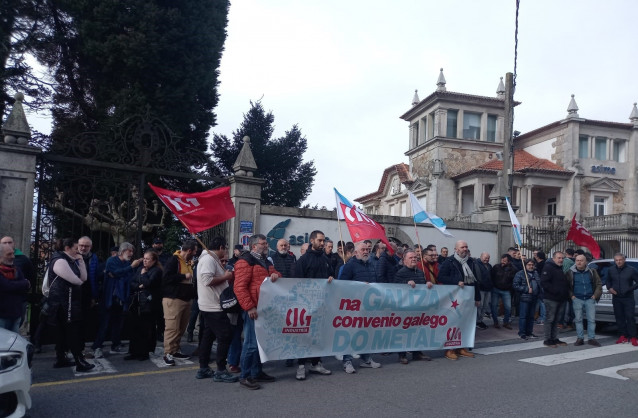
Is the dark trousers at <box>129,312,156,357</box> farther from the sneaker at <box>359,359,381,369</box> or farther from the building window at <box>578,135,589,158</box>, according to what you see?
the building window at <box>578,135,589,158</box>

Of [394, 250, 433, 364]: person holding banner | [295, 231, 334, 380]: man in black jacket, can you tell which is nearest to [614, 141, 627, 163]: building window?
[394, 250, 433, 364]: person holding banner

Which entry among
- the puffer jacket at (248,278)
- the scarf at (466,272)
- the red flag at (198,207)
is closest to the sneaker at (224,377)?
the puffer jacket at (248,278)

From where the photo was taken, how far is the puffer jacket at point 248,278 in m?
6.45

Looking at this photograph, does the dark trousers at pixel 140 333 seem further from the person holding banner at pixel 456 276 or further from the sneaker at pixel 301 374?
the person holding banner at pixel 456 276

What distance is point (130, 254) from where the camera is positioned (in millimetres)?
8625

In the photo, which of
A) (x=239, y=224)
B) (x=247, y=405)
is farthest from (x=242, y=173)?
(x=247, y=405)

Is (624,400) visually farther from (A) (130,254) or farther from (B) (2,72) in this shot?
(B) (2,72)

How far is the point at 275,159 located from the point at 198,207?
20.9 m

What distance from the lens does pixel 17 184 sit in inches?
363

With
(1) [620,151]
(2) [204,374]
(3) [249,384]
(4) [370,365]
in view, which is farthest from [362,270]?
(1) [620,151]

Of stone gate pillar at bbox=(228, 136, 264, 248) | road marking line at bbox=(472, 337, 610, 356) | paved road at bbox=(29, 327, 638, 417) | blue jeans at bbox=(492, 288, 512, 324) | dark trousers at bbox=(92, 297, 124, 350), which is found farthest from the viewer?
blue jeans at bbox=(492, 288, 512, 324)

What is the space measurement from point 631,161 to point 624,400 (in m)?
43.0

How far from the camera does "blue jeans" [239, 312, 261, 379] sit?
21.1ft

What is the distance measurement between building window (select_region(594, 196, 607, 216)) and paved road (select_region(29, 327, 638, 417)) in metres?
37.4
